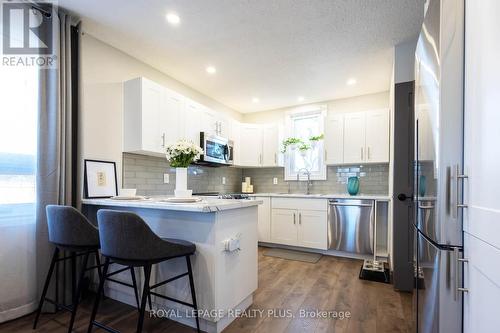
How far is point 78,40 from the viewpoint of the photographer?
2283mm

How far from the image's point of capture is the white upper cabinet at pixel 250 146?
4750 mm

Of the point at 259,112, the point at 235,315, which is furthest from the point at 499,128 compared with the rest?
the point at 259,112

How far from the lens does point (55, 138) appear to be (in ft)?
6.77

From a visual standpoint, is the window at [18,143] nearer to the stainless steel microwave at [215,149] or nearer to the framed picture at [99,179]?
the framed picture at [99,179]

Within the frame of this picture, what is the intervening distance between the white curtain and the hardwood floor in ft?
0.96

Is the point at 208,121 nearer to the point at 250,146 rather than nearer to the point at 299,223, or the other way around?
the point at 250,146

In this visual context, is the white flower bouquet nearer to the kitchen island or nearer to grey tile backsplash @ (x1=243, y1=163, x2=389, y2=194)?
the kitchen island

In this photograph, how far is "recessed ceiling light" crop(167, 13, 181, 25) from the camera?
86.0 inches

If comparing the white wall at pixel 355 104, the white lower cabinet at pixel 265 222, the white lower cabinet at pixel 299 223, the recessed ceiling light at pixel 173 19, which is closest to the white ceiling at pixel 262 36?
the recessed ceiling light at pixel 173 19

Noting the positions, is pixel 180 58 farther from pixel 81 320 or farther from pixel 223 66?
pixel 81 320

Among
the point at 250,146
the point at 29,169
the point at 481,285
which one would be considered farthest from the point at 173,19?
the point at 250,146

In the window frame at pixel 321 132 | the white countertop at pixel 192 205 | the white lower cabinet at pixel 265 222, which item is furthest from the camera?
A: the window frame at pixel 321 132

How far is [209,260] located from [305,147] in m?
3.17

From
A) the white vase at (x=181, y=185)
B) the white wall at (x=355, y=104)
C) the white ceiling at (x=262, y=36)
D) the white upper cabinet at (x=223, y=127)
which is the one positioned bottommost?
the white vase at (x=181, y=185)
